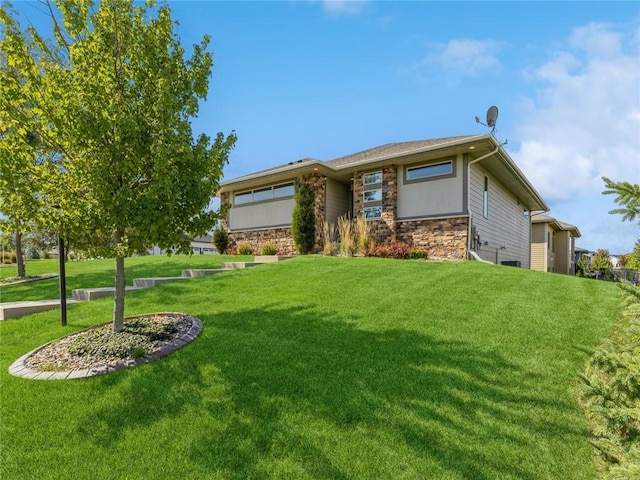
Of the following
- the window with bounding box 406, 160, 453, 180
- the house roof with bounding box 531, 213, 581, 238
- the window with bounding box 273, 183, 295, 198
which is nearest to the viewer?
the window with bounding box 406, 160, 453, 180

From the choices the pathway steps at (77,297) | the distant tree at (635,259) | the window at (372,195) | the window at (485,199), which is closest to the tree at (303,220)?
the window at (372,195)

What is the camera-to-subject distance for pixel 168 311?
5.00 meters

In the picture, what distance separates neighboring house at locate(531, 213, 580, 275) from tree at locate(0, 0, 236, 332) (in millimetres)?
20633

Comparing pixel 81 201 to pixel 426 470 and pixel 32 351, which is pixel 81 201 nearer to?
pixel 32 351

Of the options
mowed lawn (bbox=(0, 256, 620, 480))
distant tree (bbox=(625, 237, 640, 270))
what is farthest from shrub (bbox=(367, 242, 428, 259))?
distant tree (bbox=(625, 237, 640, 270))

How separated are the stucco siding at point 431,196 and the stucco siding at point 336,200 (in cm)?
297

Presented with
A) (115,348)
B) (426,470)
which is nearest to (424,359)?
(426,470)

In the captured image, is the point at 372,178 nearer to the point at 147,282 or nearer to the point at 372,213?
the point at 372,213

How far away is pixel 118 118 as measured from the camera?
329cm

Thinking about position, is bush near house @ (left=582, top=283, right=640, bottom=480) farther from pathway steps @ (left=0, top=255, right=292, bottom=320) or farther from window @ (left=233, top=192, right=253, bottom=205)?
window @ (left=233, top=192, right=253, bottom=205)

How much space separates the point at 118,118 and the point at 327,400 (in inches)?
134

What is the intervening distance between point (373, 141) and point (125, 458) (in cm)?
1605

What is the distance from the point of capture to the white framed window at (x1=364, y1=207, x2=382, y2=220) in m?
12.2

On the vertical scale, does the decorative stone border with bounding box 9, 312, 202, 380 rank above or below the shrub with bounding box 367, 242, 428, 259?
below
